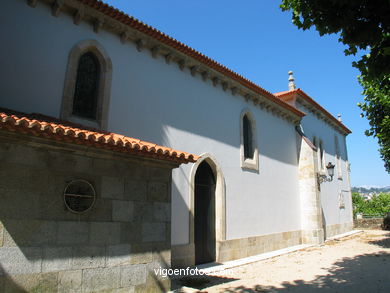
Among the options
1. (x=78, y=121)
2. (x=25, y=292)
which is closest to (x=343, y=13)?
(x=78, y=121)

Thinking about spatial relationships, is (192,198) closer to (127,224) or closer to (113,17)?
(127,224)

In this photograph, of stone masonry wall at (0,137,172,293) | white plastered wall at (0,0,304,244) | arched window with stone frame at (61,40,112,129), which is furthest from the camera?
arched window with stone frame at (61,40,112,129)

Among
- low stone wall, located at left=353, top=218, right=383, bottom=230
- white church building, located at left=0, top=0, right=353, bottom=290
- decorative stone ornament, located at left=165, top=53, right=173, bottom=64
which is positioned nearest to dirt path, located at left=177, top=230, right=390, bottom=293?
white church building, located at left=0, top=0, right=353, bottom=290

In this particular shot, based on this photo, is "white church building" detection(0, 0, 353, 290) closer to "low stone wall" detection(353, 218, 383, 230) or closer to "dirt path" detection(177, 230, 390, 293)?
"dirt path" detection(177, 230, 390, 293)

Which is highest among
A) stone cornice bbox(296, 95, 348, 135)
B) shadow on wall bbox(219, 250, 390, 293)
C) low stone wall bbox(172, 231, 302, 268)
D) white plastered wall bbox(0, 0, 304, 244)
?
stone cornice bbox(296, 95, 348, 135)

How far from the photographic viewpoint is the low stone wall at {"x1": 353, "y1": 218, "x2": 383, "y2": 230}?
22.6 meters

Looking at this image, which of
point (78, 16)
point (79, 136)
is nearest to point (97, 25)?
point (78, 16)

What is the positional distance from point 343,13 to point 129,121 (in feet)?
16.2

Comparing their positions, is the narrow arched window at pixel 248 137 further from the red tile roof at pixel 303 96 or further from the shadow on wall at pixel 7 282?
the shadow on wall at pixel 7 282

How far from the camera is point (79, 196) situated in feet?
16.2

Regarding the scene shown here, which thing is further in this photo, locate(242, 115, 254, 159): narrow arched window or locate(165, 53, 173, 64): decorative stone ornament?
locate(242, 115, 254, 159): narrow arched window

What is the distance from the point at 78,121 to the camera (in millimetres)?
6625

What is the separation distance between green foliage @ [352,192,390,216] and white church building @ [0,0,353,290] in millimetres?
18181

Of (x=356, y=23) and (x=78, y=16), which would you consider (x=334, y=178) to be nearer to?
(x=356, y=23)
